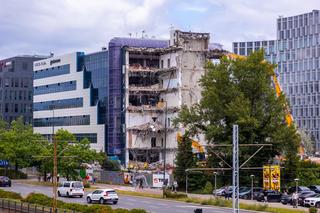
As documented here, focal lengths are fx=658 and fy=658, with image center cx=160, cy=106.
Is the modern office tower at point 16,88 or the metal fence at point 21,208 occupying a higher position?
the modern office tower at point 16,88

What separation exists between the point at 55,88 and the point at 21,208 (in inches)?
3984

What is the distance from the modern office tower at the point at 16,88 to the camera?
19075 centimetres

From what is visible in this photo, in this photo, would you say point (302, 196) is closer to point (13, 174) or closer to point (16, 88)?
point (13, 174)

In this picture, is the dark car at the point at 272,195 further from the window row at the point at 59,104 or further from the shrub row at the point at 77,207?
the window row at the point at 59,104

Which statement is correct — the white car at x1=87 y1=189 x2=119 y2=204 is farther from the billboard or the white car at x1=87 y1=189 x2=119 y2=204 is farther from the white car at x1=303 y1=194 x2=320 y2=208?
the billboard

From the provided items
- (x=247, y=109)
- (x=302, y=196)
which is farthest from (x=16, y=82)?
(x=302, y=196)

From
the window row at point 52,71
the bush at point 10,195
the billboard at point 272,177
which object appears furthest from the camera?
the window row at point 52,71

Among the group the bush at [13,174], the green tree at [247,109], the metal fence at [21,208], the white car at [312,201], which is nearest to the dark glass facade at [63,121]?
the bush at [13,174]

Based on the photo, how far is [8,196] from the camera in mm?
61562

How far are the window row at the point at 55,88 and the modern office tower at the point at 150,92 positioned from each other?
15.2 m

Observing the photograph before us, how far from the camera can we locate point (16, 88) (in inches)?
7564

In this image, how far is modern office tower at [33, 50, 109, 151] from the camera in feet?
442

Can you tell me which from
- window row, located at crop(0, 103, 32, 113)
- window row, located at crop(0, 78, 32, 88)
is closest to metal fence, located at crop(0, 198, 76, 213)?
window row, located at crop(0, 103, 32, 113)

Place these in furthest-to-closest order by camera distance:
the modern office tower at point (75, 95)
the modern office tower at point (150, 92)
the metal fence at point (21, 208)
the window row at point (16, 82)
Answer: the window row at point (16, 82), the modern office tower at point (75, 95), the modern office tower at point (150, 92), the metal fence at point (21, 208)
